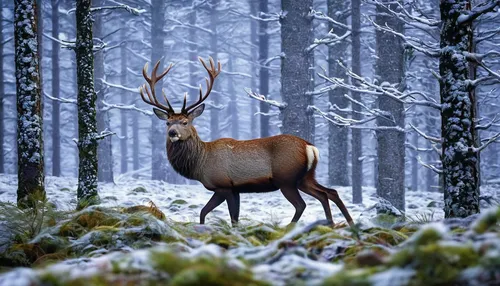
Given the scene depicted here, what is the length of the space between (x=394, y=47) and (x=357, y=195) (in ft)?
17.9

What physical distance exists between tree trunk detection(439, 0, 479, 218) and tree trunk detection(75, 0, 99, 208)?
4.90 metres

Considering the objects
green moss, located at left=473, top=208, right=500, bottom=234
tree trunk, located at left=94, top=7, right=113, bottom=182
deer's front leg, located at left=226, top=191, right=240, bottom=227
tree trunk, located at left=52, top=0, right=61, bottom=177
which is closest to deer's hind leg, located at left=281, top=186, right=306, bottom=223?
deer's front leg, located at left=226, top=191, right=240, bottom=227

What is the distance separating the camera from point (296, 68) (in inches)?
551

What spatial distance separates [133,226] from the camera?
4910 mm

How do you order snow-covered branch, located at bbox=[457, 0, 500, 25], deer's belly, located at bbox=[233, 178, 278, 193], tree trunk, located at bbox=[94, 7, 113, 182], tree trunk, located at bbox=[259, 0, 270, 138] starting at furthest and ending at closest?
tree trunk, located at bbox=[259, 0, 270, 138] < tree trunk, located at bbox=[94, 7, 113, 182] < deer's belly, located at bbox=[233, 178, 278, 193] < snow-covered branch, located at bbox=[457, 0, 500, 25]

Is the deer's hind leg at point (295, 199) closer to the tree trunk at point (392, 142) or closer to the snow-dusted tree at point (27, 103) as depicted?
the snow-dusted tree at point (27, 103)

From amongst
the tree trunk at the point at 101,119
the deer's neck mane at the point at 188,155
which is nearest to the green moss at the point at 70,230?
the deer's neck mane at the point at 188,155

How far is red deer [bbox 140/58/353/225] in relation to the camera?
26.4 ft

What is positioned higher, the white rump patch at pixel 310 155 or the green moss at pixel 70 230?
the white rump patch at pixel 310 155

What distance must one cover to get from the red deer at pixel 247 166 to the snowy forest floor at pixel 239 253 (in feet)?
5.87

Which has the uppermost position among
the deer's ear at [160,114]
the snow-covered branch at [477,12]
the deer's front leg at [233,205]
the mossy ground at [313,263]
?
the snow-covered branch at [477,12]

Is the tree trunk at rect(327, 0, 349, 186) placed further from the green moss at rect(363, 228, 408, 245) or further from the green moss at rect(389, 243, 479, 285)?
the green moss at rect(389, 243, 479, 285)

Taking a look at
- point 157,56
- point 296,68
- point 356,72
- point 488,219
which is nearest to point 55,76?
point 157,56

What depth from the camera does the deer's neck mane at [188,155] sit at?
334 inches
